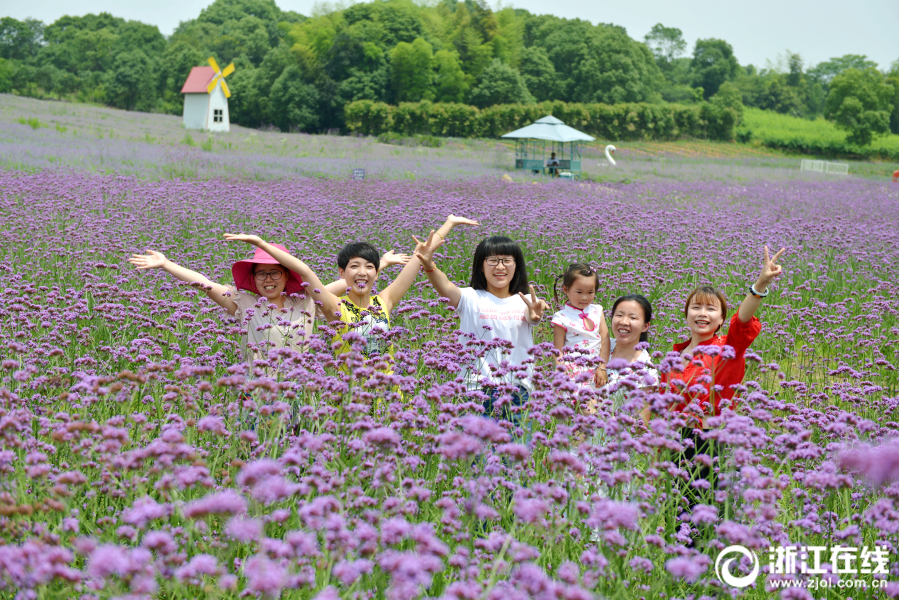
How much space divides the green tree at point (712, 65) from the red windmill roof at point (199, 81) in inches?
3382

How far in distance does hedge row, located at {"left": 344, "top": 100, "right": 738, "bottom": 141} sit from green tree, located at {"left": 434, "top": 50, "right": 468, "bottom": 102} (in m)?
10.1

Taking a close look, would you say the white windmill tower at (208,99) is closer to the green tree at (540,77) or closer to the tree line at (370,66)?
the tree line at (370,66)

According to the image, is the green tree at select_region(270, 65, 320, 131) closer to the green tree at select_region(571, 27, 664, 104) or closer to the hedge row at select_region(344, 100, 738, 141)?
the hedge row at select_region(344, 100, 738, 141)

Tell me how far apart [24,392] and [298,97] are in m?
57.9

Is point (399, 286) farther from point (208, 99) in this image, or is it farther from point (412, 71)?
Answer: point (412, 71)

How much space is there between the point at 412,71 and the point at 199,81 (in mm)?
17810

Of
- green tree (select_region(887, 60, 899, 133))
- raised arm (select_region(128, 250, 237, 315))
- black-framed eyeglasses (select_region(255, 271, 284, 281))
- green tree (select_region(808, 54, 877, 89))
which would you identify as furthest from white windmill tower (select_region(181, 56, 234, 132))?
green tree (select_region(808, 54, 877, 89))

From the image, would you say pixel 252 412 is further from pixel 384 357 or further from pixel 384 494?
pixel 384 494

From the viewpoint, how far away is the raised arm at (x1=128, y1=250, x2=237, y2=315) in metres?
4.08

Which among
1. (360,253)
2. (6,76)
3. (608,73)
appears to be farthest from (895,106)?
(360,253)

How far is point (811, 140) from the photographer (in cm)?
6419

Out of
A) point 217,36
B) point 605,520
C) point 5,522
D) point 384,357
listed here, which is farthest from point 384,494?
point 217,36

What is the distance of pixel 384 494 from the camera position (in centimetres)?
261

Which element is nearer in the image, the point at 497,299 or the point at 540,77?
the point at 497,299
